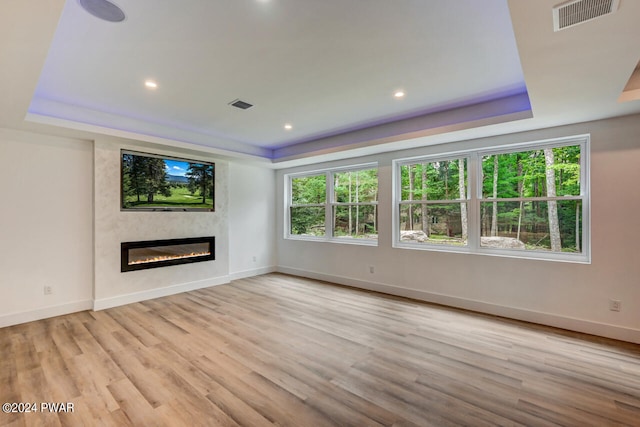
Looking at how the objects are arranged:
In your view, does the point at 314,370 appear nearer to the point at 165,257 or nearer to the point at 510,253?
the point at 510,253

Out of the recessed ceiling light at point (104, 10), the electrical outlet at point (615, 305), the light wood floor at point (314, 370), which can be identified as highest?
the recessed ceiling light at point (104, 10)

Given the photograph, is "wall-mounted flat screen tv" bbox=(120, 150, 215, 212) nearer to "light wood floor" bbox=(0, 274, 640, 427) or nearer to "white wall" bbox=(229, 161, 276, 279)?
"white wall" bbox=(229, 161, 276, 279)

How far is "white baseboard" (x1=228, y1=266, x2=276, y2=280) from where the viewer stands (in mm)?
5980

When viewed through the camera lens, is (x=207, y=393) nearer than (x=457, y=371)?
Yes

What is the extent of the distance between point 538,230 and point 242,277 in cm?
522

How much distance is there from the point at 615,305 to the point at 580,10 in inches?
131

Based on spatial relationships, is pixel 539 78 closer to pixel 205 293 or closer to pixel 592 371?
pixel 592 371

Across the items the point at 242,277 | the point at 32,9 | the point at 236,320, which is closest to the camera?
the point at 32,9

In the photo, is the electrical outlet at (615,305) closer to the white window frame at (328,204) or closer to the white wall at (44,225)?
the white window frame at (328,204)

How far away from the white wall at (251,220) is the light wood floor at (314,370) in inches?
87.3

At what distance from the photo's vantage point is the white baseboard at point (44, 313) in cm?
359

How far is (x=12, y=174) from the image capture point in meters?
3.62

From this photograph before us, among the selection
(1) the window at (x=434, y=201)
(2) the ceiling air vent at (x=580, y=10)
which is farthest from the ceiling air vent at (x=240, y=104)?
(2) the ceiling air vent at (x=580, y=10)

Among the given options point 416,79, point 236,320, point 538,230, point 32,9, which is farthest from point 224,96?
point 538,230
